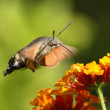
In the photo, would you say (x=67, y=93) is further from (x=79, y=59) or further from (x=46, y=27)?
(x=79, y=59)

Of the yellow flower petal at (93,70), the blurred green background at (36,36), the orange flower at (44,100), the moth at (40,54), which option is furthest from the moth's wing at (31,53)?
the blurred green background at (36,36)

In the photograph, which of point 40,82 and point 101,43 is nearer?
A: point 40,82

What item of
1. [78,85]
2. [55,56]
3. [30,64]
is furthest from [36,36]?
[78,85]

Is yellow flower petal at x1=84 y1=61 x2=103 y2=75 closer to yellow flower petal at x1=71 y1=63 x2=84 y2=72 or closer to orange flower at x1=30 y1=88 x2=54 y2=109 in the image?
yellow flower petal at x1=71 y1=63 x2=84 y2=72

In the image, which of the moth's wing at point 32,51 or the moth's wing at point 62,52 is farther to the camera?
the moth's wing at point 62,52

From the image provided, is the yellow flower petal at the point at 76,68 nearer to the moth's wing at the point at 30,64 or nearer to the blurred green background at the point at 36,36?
the moth's wing at the point at 30,64

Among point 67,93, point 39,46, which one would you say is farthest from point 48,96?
point 39,46
